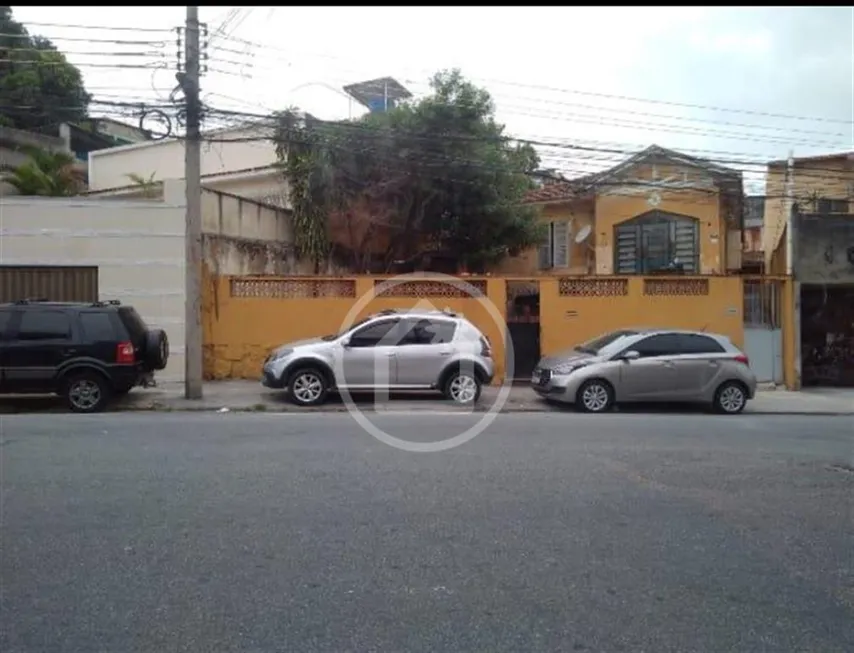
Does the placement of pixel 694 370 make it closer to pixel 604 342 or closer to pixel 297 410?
pixel 604 342

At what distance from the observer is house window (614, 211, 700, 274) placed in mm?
23969

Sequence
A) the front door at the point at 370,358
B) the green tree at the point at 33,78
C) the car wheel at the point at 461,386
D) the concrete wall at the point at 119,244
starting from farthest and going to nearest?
the green tree at the point at 33,78, the concrete wall at the point at 119,244, the car wheel at the point at 461,386, the front door at the point at 370,358

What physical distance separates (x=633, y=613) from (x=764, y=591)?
936mm

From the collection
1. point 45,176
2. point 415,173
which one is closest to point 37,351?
point 45,176

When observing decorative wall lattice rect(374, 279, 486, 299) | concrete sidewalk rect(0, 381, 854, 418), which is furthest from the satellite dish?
concrete sidewalk rect(0, 381, 854, 418)

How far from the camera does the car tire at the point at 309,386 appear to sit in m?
13.2

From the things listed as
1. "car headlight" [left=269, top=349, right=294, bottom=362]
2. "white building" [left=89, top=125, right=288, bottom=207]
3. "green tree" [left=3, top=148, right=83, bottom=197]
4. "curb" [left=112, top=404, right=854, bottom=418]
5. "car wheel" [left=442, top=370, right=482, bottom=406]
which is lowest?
"curb" [left=112, top=404, right=854, bottom=418]

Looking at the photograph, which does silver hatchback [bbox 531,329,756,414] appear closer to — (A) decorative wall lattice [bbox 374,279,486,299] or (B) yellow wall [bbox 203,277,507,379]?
(A) decorative wall lattice [bbox 374,279,486,299]

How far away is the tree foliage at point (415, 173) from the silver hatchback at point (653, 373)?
28.4ft

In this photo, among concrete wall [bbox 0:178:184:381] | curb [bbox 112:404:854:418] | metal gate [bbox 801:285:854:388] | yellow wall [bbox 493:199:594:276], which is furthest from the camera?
yellow wall [bbox 493:199:594:276]

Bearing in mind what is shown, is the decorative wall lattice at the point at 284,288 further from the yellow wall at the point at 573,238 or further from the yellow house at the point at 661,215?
the yellow house at the point at 661,215

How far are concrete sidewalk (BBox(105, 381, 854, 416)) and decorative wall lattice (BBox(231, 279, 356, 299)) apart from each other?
1.88 m

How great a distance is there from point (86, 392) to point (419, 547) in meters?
8.96

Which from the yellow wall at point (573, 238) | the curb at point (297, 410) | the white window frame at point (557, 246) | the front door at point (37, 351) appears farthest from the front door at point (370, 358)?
the white window frame at point (557, 246)
